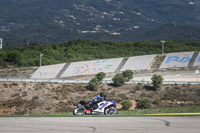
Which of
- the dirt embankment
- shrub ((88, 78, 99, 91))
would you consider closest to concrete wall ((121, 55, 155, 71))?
shrub ((88, 78, 99, 91))

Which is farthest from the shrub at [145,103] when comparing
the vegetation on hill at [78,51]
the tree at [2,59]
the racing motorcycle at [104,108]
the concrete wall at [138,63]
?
the tree at [2,59]

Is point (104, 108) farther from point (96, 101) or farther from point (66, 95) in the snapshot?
point (66, 95)

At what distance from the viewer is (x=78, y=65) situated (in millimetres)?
84500

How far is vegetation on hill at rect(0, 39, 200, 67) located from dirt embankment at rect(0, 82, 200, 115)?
111 feet

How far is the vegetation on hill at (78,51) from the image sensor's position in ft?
324

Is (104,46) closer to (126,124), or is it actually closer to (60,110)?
(60,110)

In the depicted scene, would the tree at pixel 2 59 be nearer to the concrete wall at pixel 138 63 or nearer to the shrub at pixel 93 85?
the concrete wall at pixel 138 63

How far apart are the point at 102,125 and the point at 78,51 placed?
102 meters

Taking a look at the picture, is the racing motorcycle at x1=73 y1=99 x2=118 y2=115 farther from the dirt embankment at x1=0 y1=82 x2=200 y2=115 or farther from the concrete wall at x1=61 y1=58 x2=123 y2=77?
the concrete wall at x1=61 y1=58 x2=123 y2=77

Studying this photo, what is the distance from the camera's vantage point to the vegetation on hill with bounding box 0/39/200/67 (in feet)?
324

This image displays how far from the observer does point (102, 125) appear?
17.5m

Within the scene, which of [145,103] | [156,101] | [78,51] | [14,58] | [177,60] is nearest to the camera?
[145,103]

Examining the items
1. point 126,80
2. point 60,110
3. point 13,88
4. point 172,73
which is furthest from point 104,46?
point 60,110

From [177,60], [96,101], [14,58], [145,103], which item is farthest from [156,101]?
[14,58]
